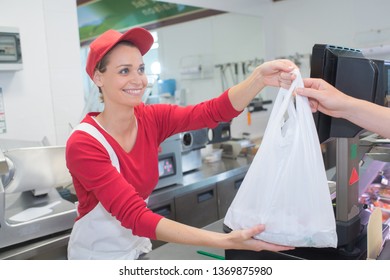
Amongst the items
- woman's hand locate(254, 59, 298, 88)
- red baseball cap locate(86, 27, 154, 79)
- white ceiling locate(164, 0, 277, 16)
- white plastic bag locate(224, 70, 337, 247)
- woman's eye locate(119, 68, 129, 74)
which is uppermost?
white ceiling locate(164, 0, 277, 16)

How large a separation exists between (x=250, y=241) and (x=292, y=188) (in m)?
0.16

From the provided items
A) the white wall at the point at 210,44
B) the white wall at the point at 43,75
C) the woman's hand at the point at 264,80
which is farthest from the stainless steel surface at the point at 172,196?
the white wall at the point at 210,44

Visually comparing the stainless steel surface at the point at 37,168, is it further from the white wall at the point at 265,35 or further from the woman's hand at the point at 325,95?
the white wall at the point at 265,35

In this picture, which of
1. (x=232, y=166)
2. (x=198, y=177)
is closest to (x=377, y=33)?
(x=232, y=166)

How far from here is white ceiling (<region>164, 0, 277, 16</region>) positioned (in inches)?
126

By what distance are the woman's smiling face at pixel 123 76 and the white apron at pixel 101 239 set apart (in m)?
0.37

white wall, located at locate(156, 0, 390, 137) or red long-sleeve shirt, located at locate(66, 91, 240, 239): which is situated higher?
white wall, located at locate(156, 0, 390, 137)

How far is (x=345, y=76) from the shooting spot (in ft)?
2.78

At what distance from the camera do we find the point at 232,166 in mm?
2828

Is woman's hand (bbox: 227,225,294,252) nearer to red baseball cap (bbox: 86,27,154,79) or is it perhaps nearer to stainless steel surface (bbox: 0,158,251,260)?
stainless steel surface (bbox: 0,158,251,260)

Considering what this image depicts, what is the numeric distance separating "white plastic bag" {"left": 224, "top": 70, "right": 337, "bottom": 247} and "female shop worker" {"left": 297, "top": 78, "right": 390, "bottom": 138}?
0.12ft

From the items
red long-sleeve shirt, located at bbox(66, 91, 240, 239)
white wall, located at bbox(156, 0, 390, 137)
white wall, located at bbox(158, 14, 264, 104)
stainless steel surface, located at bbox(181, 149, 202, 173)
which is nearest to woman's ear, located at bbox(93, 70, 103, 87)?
red long-sleeve shirt, located at bbox(66, 91, 240, 239)

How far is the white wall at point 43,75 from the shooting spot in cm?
206
